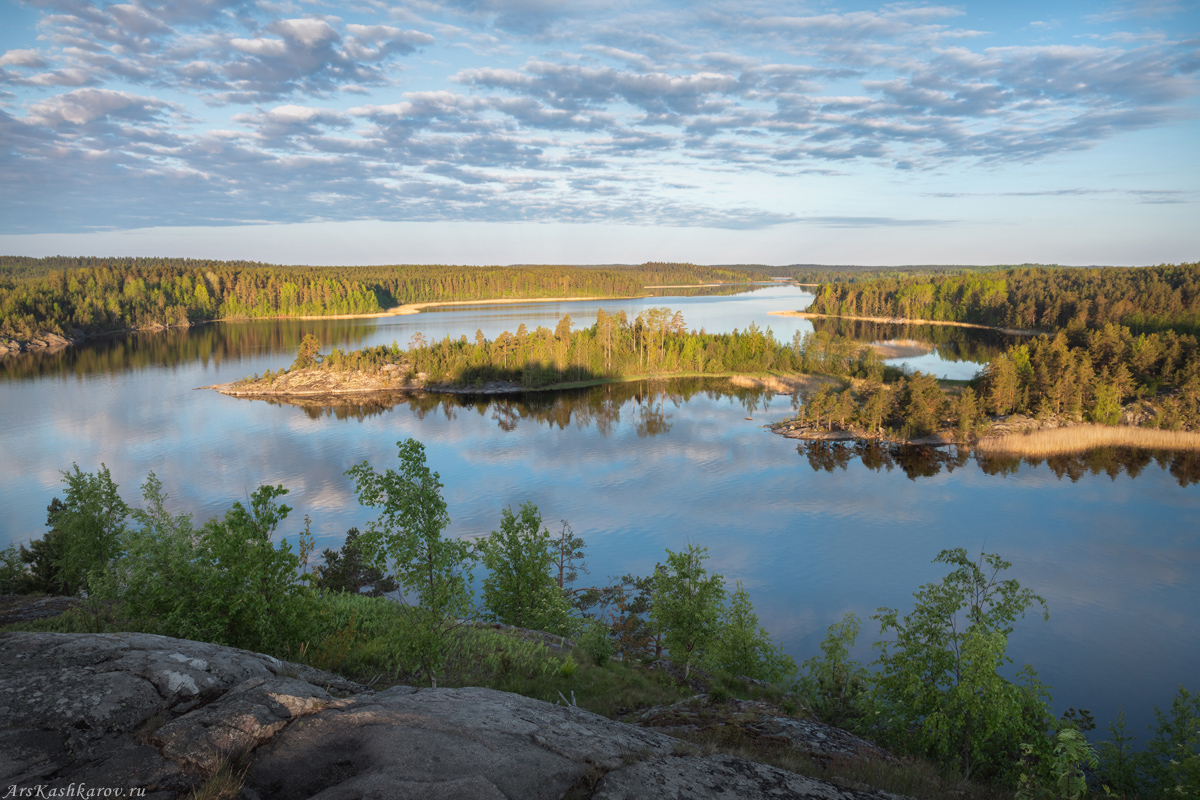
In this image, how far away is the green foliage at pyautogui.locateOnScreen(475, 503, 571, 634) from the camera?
90.1ft

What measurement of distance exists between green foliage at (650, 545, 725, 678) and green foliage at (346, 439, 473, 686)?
10.2m

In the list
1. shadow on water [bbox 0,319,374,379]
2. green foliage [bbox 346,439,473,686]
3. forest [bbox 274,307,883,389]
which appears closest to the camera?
green foliage [bbox 346,439,473,686]

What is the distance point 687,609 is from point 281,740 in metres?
16.9

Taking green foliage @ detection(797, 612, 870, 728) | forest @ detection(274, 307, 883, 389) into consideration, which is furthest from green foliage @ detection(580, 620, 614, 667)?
forest @ detection(274, 307, 883, 389)

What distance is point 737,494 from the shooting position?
54594mm

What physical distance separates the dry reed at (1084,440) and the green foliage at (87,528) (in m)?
78.9

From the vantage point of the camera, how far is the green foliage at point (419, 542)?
14586 millimetres

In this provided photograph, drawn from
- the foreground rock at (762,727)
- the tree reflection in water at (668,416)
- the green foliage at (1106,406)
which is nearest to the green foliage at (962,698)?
the foreground rock at (762,727)

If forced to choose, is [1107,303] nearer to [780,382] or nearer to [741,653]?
[780,382]

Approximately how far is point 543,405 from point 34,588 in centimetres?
6819

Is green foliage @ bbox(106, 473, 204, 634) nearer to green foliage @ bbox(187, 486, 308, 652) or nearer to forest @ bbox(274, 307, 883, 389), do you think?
green foliage @ bbox(187, 486, 308, 652)

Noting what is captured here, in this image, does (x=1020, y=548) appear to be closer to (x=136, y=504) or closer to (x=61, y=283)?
(x=136, y=504)

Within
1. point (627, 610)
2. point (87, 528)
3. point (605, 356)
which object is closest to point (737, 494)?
point (627, 610)

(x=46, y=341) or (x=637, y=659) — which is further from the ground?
(x=46, y=341)
